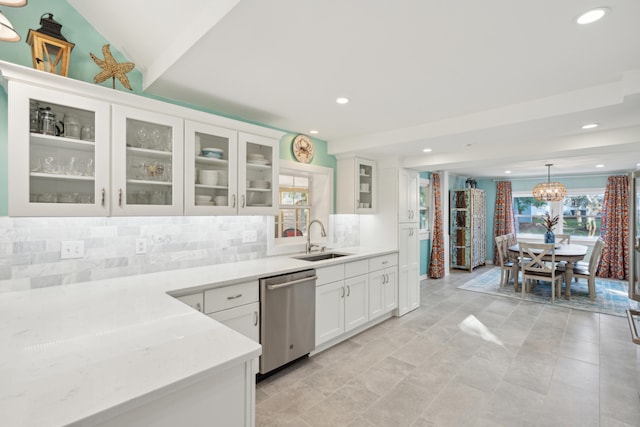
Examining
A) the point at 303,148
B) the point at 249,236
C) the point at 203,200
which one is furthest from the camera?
the point at 303,148

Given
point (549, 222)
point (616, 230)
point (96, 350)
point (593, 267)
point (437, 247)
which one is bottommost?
point (593, 267)

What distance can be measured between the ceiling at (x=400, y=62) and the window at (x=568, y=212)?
Result: 15.2 feet

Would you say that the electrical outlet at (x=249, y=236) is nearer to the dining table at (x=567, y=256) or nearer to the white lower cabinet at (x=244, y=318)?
the white lower cabinet at (x=244, y=318)

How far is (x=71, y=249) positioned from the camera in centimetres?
199

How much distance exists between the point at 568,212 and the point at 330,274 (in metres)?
7.08

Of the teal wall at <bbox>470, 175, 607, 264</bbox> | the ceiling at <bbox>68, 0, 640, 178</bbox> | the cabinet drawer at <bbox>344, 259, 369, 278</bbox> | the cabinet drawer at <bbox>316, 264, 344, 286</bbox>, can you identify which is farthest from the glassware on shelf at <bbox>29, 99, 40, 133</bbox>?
the teal wall at <bbox>470, 175, 607, 264</bbox>

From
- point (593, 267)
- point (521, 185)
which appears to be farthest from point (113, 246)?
point (521, 185)

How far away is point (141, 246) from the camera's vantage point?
2297 mm

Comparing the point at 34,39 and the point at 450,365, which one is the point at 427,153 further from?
the point at 34,39

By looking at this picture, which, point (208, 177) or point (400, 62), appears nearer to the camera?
point (400, 62)

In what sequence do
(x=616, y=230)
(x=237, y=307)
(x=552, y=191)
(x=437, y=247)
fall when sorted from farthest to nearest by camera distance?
(x=437, y=247) → (x=616, y=230) → (x=552, y=191) → (x=237, y=307)

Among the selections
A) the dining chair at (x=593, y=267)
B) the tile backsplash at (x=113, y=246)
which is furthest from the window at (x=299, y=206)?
the dining chair at (x=593, y=267)

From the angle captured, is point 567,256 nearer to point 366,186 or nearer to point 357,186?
point 366,186

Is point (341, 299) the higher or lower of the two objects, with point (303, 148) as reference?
lower
